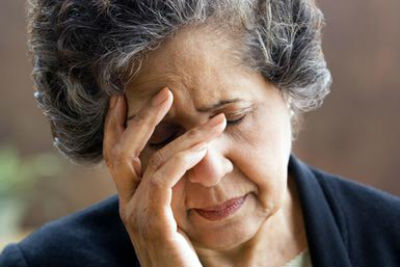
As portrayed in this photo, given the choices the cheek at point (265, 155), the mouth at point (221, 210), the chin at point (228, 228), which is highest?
the cheek at point (265, 155)

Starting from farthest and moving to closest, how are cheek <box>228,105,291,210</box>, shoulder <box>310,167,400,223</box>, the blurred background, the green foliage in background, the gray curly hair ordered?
the green foliage in background → the blurred background → shoulder <box>310,167,400,223</box> → cheek <box>228,105,291,210</box> → the gray curly hair

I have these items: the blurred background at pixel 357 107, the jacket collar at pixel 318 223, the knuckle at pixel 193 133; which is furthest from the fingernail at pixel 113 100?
the blurred background at pixel 357 107

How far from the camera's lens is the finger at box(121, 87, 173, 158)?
159cm

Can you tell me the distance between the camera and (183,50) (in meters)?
1.58

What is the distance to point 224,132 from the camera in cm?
166

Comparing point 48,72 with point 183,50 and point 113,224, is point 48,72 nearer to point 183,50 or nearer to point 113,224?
point 183,50

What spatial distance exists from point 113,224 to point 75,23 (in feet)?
2.47

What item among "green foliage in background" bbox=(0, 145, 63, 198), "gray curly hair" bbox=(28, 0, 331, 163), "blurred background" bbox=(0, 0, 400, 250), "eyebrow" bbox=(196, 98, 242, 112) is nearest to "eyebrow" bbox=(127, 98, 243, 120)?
"eyebrow" bbox=(196, 98, 242, 112)

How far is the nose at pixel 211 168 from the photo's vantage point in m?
1.62

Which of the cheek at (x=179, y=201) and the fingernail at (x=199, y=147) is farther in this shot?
the cheek at (x=179, y=201)

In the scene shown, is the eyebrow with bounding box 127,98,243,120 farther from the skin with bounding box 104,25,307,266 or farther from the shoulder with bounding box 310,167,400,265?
the shoulder with bounding box 310,167,400,265

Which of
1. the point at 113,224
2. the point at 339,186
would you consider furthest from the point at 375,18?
the point at 113,224

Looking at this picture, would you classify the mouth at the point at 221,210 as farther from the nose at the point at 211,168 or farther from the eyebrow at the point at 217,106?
the eyebrow at the point at 217,106

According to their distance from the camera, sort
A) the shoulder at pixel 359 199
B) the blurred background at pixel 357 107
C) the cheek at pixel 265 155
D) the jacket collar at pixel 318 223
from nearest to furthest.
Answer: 1. the cheek at pixel 265 155
2. the jacket collar at pixel 318 223
3. the shoulder at pixel 359 199
4. the blurred background at pixel 357 107
